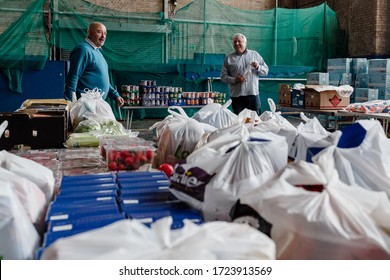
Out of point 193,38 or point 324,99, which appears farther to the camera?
point 193,38

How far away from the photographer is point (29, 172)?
1.44 meters

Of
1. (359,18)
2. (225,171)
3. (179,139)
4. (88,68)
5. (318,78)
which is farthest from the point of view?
(359,18)

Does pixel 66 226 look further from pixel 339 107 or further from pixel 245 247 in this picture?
pixel 339 107

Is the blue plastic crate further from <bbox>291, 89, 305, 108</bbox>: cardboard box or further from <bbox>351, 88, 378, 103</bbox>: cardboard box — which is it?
<bbox>351, 88, 378, 103</bbox>: cardboard box

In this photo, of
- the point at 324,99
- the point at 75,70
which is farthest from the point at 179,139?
the point at 324,99

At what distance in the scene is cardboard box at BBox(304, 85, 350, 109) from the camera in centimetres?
642

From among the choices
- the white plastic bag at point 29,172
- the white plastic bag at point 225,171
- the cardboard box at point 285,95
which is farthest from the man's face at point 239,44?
the white plastic bag at point 29,172

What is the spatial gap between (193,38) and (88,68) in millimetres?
7365

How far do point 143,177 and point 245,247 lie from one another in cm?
87

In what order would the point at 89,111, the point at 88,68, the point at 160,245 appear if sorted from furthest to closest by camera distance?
the point at 88,68
the point at 89,111
the point at 160,245

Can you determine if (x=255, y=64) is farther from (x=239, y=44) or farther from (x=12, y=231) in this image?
(x=12, y=231)

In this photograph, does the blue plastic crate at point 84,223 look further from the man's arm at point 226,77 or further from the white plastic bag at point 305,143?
the man's arm at point 226,77

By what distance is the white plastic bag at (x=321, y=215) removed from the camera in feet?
Result: 3.21

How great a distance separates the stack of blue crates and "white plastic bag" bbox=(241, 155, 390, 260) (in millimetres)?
238
